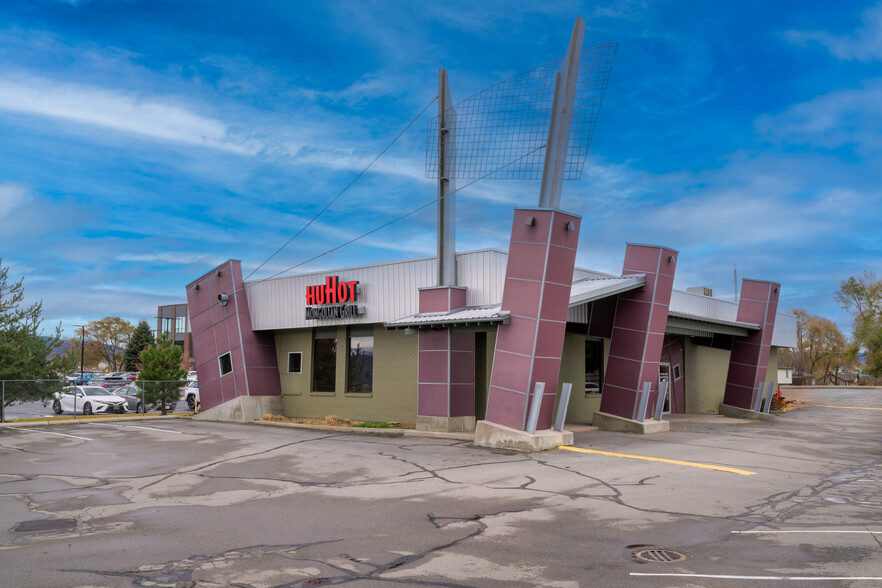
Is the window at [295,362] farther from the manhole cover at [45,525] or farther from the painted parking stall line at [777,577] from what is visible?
the painted parking stall line at [777,577]

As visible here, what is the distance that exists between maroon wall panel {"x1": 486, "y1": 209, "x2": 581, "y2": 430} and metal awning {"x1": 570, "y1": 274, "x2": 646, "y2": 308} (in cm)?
132

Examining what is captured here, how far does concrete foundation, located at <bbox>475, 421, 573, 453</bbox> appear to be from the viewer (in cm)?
1614

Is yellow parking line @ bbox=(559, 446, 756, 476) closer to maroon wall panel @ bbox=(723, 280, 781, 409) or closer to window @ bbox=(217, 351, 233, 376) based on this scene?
maroon wall panel @ bbox=(723, 280, 781, 409)

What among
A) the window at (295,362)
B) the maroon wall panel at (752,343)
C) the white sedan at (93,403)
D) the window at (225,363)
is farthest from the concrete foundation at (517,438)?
the white sedan at (93,403)

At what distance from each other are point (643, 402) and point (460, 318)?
682 centimetres

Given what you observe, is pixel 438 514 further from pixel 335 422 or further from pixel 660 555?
pixel 335 422

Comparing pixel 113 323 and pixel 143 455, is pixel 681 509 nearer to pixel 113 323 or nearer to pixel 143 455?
pixel 143 455

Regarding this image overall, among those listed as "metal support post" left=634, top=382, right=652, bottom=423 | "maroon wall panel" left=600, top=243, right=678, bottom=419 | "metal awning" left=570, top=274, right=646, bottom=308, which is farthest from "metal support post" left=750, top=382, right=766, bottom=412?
"metal awning" left=570, top=274, right=646, bottom=308

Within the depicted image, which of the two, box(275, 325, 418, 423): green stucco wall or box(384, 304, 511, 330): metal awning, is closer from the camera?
Result: box(384, 304, 511, 330): metal awning

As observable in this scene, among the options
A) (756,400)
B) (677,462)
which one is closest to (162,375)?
(677,462)

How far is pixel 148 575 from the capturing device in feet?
21.8

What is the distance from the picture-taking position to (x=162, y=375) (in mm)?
30609

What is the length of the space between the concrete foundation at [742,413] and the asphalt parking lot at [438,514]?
10215 mm

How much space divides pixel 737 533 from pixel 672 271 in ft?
45.3
